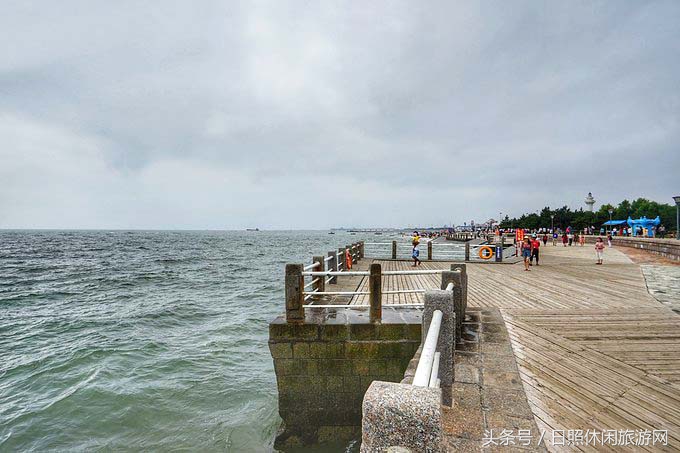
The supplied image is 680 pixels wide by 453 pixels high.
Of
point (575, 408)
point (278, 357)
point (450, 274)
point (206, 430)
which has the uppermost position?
point (450, 274)

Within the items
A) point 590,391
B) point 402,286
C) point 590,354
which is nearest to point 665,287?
point 402,286

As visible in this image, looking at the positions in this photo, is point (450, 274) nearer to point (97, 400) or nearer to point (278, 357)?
point (278, 357)

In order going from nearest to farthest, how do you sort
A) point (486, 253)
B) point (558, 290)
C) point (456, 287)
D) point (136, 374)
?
point (456, 287)
point (136, 374)
point (558, 290)
point (486, 253)

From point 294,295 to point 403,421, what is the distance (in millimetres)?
5207

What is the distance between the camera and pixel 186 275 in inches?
1265

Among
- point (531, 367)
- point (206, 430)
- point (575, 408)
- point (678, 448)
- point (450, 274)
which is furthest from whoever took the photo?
point (206, 430)

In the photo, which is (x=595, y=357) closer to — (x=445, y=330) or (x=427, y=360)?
(x=445, y=330)

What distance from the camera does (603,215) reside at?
8169 centimetres

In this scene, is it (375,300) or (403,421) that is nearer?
(403,421)

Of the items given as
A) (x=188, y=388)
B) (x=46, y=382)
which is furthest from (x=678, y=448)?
(x=46, y=382)

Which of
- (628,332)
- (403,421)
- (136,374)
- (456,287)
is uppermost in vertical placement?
(456,287)

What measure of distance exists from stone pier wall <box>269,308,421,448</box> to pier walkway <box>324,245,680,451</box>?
2122mm

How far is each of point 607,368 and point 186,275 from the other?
107 ft

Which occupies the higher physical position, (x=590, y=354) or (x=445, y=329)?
(x=445, y=329)
